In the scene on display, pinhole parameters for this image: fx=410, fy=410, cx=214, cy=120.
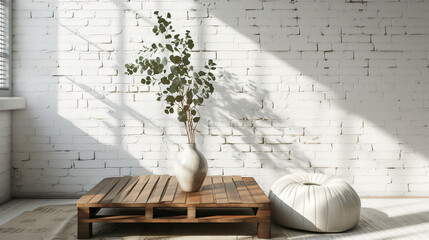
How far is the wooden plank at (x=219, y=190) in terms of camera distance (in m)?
2.71

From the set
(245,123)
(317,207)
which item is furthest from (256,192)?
(245,123)

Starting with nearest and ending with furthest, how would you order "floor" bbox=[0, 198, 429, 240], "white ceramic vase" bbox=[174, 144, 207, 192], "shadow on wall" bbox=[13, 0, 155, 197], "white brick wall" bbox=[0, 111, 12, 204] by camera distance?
1. "floor" bbox=[0, 198, 429, 240]
2. "white ceramic vase" bbox=[174, 144, 207, 192]
3. "white brick wall" bbox=[0, 111, 12, 204]
4. "shadow on wall" bbox=[13, 0, 155, 197]

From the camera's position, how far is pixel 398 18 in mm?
3838

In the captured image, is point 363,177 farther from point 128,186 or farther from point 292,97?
point 128,186

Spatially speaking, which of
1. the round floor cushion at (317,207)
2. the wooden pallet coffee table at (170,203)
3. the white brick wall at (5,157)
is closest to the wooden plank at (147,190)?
the wooden pallet coffee table at (170,203)

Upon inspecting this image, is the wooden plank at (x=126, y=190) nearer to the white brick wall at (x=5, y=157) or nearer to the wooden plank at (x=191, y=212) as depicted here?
the wooden plank at (x=191, y=212)

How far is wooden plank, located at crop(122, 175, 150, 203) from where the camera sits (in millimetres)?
2692

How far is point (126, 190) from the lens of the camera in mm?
2973

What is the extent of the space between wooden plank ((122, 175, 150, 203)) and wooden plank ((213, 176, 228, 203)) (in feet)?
1.80

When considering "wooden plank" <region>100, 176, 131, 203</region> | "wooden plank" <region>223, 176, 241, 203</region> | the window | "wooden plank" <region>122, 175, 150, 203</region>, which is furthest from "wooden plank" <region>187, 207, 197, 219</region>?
the window

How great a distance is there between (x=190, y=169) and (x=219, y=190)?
283 millimetres

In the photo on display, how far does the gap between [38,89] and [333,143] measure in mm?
2800

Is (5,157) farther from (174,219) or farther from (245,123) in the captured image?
(245,123)

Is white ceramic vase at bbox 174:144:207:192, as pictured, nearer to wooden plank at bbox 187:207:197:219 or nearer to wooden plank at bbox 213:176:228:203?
wooden plank at bbox 213:176:228:203
